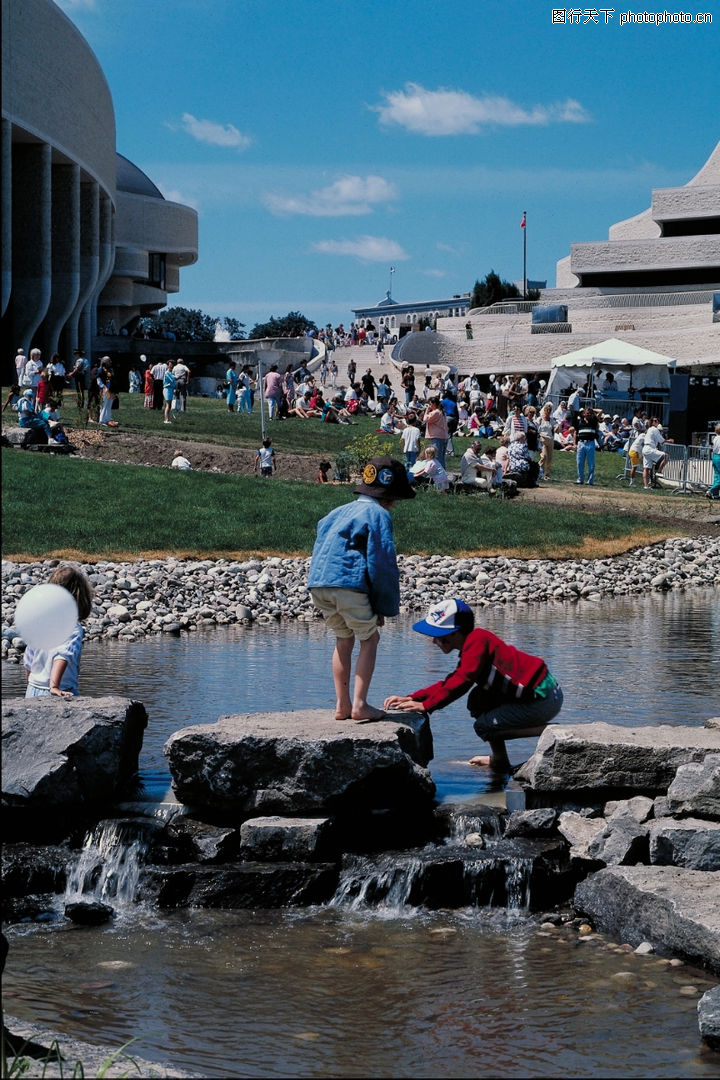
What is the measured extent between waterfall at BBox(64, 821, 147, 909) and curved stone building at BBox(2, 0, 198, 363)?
43.1m

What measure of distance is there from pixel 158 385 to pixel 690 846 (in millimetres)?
32743

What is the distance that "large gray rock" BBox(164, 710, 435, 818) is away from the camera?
704 cm

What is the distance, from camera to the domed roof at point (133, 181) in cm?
8712

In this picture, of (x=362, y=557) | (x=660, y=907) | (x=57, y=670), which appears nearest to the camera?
(x=660, y=907)

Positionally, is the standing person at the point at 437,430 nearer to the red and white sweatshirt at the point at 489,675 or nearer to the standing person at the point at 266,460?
the standing person at the point at 266,460

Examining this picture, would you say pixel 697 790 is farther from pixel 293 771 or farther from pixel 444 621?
pixel 293 771

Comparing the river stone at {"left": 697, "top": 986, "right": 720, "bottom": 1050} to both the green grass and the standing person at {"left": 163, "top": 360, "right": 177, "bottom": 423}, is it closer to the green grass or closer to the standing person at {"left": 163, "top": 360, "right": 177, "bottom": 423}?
the green grass

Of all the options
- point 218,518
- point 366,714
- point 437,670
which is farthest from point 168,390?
point 366,714

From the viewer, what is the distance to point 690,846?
250 inches

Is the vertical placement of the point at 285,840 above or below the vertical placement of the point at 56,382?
below

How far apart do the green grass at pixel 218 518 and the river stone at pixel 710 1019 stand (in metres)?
15.1

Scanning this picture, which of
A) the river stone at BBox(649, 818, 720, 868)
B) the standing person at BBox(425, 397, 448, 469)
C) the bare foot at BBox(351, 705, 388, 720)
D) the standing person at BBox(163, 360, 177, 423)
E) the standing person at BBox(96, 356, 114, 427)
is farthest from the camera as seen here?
the standing person at BBox(163, 360, 177, 423)

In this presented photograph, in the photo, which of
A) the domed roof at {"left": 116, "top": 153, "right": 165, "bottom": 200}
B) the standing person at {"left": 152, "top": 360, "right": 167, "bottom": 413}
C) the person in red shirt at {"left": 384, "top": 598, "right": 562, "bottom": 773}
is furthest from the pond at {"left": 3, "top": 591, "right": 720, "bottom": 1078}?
the domed roof at {"left": 116, "top": 153, "right": 165, "bottom": 200}

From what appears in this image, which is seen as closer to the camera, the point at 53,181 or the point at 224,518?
the point at 224,518
